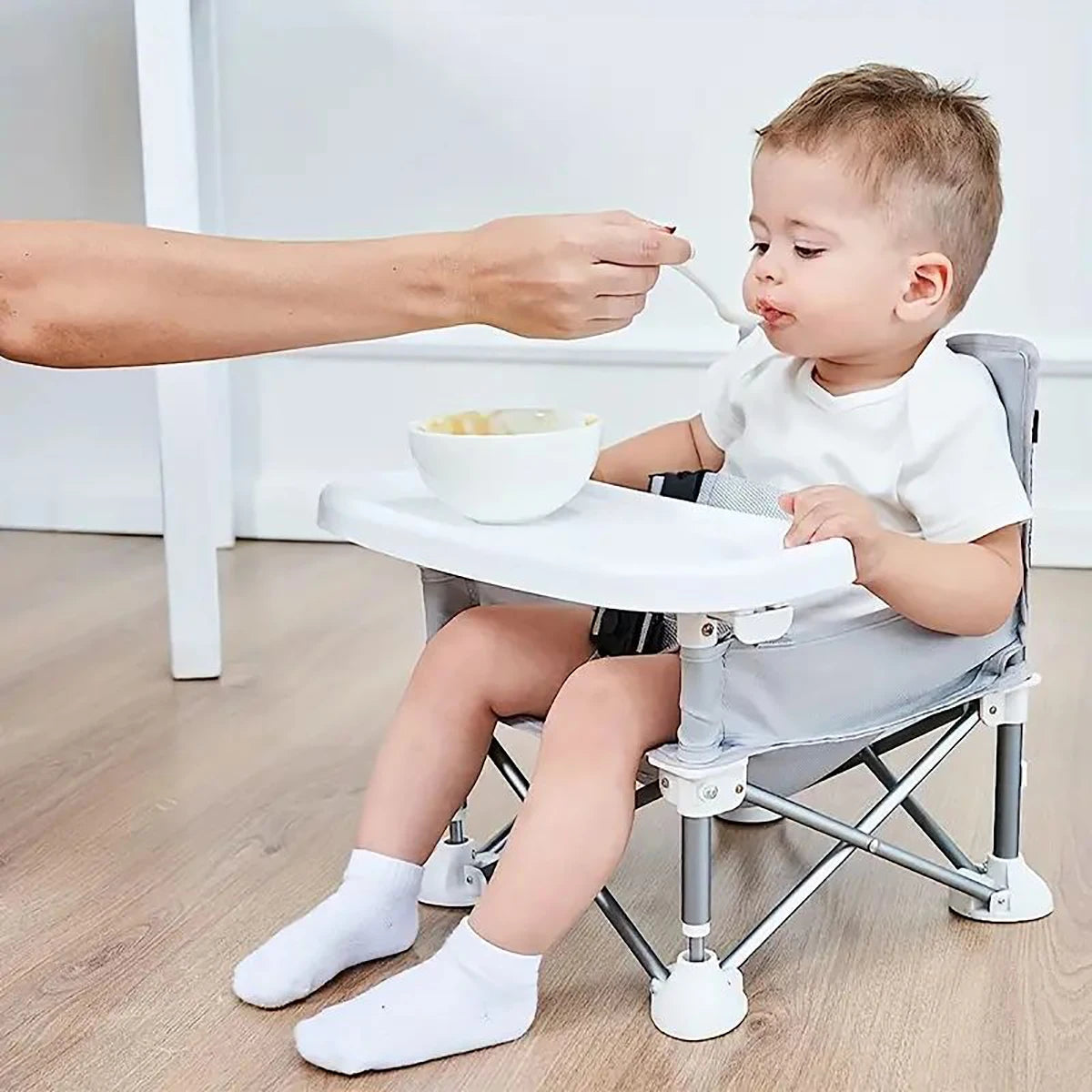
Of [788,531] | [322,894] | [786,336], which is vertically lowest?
[322,894]

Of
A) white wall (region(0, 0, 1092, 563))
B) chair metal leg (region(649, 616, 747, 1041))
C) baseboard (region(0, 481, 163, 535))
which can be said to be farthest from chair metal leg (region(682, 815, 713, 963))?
baseboard (region(0, 481, 163, 535))

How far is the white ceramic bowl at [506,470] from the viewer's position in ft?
3.40

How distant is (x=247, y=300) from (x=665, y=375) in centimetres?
129

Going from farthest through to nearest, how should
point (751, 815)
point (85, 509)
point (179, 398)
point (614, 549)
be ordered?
point (85, 509) < point (179, 398) < point (751, 815) < point (614, 549)

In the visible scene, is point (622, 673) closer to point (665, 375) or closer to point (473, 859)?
point (473, 859)

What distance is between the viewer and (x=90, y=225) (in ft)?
3.66

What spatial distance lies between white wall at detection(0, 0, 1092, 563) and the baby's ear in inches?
45.6

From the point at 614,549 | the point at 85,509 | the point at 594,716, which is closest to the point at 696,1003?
the point at 594,716

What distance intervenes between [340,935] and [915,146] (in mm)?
651

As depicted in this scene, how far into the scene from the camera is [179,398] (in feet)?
5.72

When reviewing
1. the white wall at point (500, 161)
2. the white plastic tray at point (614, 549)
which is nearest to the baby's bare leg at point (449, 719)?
the white plastic tray at point (614, 549)

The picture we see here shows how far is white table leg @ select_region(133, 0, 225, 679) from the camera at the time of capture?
1727 mm

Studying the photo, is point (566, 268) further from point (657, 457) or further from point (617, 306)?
point (657, 457)

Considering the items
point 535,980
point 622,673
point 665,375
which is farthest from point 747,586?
point 665,375
